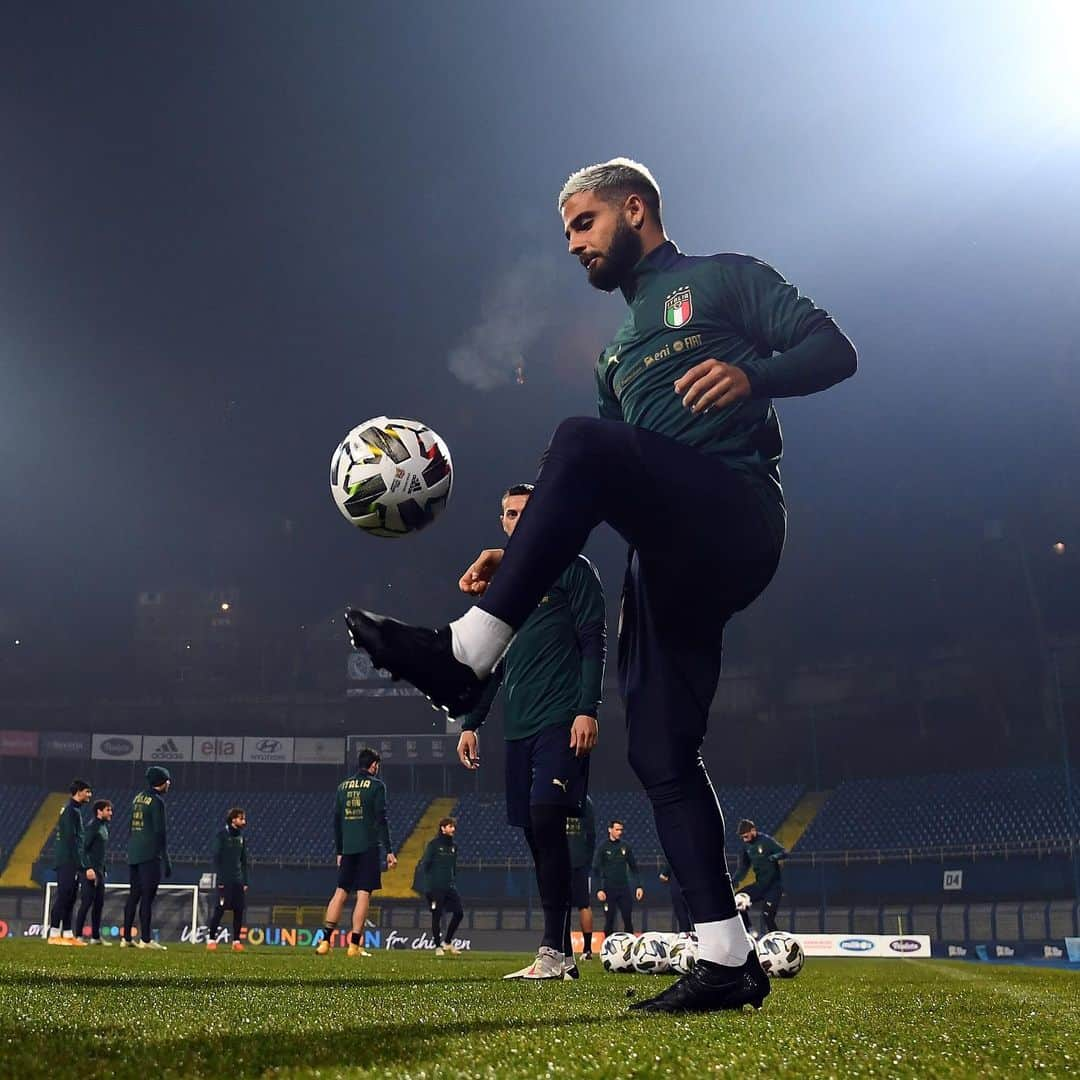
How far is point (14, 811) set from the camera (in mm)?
34125

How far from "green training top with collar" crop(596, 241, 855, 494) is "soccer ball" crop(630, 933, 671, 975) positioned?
408 cm

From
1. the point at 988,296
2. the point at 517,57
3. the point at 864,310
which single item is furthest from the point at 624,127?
the point at 988,296

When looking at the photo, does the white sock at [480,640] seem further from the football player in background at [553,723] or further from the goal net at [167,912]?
the goal net at [167,912]

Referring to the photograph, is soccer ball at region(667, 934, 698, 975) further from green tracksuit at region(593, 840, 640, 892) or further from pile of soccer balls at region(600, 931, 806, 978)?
green tracksuit at region(593, 840, 640, 892)

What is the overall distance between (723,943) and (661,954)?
142 inches

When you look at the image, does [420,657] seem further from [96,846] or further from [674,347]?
[96,846]

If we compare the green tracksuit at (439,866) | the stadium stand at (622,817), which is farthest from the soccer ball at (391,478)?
the stadium stand at (622,817)

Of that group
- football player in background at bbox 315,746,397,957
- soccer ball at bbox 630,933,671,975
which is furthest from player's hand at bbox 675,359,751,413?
football player in background at bbox 315,746,397,957

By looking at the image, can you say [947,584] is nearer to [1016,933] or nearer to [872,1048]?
[1016,933]

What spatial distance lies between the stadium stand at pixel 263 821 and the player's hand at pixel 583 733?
1145 inches

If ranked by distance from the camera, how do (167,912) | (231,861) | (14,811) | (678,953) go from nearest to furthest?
(678,953) < (231,861) < (167,912) < (14,811)

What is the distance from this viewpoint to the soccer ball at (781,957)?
20.8 ft

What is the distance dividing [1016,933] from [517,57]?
1244 inches

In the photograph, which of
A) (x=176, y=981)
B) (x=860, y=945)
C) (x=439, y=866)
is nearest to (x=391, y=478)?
(x=176, y=981)
